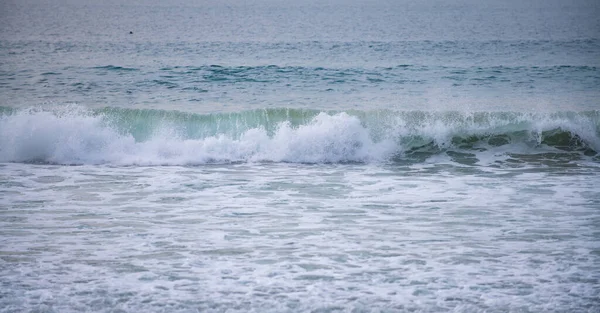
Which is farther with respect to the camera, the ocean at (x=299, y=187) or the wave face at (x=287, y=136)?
the wave face at (x=287, y=136)

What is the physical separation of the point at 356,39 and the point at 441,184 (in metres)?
24.1

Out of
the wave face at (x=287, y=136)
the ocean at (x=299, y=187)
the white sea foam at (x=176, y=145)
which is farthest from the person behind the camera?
the wave face at (x=287, y=136)

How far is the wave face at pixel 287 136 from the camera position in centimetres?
1186

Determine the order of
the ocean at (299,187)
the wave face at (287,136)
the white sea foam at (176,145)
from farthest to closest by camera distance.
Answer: the wave face at (287,136) → the white sea foam at (176,145) → the ocean at (299,187)

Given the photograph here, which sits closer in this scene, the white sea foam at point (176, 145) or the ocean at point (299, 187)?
the ocean at point (299, 187)

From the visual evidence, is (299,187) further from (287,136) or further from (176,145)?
(176,145)

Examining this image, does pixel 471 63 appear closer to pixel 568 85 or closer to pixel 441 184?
pixel 568 85

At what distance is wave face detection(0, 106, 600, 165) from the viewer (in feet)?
38.9

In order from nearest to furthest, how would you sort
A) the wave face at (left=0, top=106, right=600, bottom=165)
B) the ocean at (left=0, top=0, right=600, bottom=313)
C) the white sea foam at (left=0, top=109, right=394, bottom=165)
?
the ocean at (left=0, top=0, right=600, bottom=313), the white sea foam at (left=0, top=109, right=394, bottom=165), the wave face at (left=0, top=106, right=600, bottom=165)

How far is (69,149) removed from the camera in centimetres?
1186

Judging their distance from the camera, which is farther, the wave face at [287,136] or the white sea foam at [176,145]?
the wave face at [287,136]

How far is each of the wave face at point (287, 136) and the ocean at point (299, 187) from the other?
1.9 inches

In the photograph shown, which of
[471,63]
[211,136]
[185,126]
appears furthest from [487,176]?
[471,63]

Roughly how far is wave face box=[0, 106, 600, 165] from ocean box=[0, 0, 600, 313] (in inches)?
1.9
